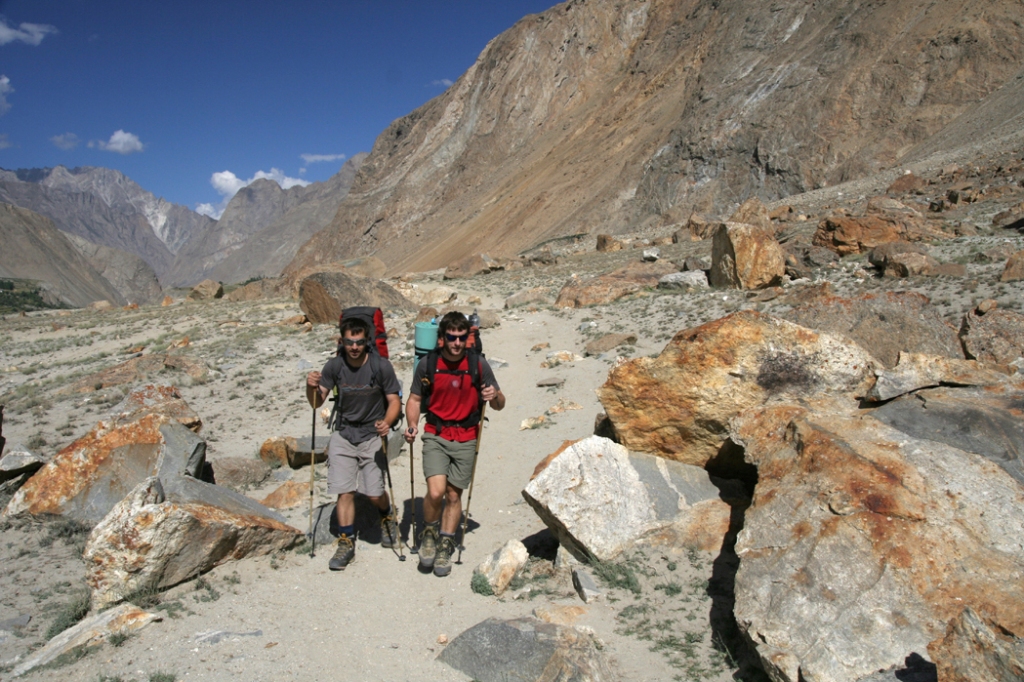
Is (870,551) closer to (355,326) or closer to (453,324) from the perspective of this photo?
(453,324)

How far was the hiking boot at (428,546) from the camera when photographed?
4.52 m

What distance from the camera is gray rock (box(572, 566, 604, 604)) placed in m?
3.88

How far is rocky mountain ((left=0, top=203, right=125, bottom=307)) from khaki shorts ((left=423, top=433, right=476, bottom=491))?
11850 centimetres

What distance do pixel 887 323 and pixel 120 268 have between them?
192881mm

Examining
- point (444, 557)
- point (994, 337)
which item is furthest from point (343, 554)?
point (994, 337)

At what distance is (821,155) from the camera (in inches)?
1363

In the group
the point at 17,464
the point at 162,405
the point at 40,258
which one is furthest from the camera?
the point at 40,258

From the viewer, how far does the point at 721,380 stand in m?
4.68

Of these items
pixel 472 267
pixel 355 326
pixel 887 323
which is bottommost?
pixel 887 323

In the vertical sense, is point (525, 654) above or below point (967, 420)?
below

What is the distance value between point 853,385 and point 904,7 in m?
40.5

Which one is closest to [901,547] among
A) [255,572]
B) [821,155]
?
[255,572]

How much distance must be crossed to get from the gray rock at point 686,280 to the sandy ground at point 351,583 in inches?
133

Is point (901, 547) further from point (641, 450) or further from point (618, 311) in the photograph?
point (618, 311)
